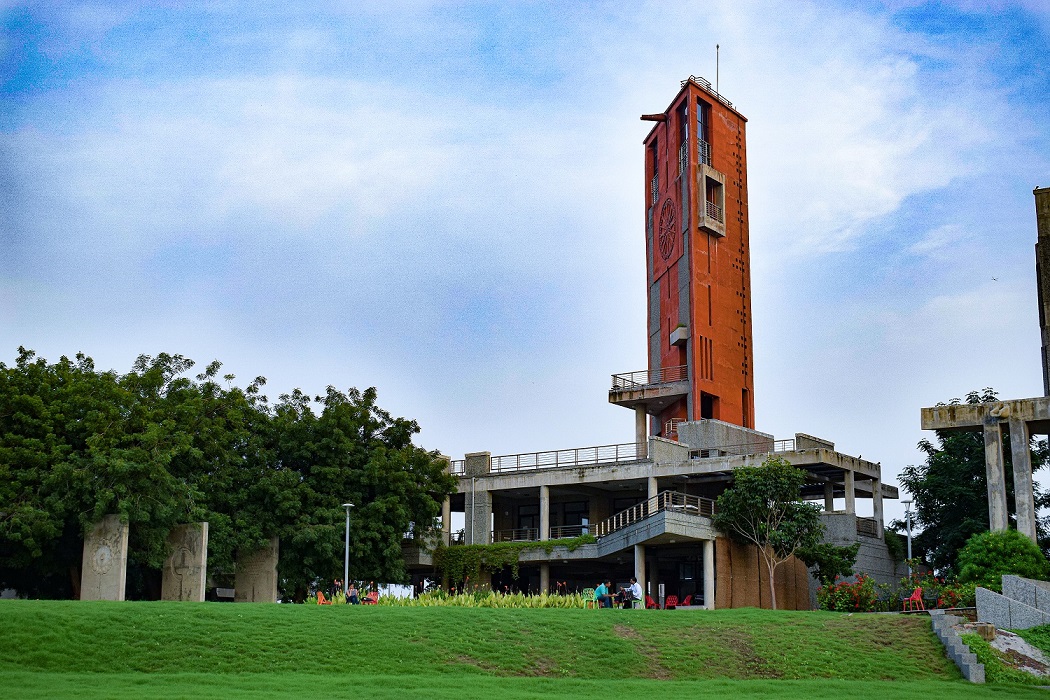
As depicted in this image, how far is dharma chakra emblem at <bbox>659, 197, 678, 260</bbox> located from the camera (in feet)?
205

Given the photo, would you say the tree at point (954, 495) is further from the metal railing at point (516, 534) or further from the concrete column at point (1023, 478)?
the metal railing at point (516, 534)

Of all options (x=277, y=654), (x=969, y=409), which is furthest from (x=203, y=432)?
(x=969, y=409)

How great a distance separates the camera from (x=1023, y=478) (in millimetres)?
37500

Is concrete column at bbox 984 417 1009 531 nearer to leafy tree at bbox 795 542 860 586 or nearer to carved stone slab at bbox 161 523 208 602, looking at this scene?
leafy tree at bbox 795 542 860 586

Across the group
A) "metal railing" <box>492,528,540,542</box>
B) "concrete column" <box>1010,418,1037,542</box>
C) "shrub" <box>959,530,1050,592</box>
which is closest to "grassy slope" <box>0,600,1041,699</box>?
"shrub" <box>959,530,1050,592</box>

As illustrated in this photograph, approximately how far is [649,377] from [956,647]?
33.9 metres

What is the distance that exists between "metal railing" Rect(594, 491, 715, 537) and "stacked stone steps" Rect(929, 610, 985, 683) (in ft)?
52.3

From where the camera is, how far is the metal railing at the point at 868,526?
164 ft

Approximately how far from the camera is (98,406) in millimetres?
→ 40531

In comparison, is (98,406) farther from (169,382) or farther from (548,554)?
(548,554)

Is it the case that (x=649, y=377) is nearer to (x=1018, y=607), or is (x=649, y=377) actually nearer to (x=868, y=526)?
(x=868, y=526)

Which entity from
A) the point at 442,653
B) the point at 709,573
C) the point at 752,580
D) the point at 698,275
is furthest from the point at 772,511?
the point at 442,653

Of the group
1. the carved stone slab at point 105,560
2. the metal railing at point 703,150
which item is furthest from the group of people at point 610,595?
the metal railing at point 703,150

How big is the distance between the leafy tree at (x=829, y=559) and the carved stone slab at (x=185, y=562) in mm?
21039
